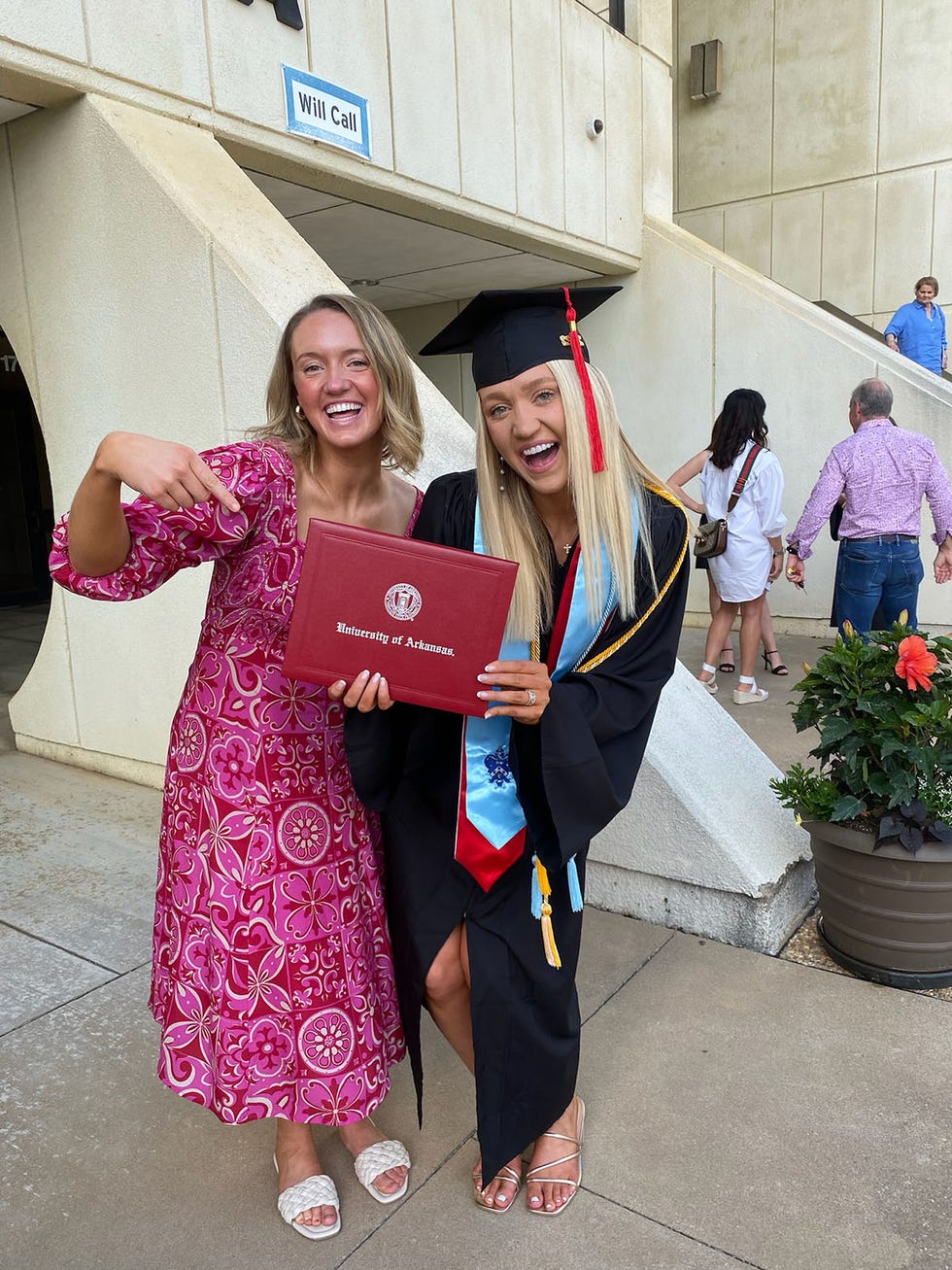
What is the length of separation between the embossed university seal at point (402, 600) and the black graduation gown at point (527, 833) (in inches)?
11.8

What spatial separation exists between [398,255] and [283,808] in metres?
6.31

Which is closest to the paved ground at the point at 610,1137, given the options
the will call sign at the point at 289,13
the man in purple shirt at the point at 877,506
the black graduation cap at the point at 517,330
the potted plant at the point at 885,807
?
the potted plant at the point at 885,807

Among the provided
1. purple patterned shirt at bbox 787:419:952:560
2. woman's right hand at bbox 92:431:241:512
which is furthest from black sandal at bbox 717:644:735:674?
woman's right hand at bbox 92:431:241:512

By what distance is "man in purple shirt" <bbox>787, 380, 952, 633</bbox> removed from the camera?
17.1 ft

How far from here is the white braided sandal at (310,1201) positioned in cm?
194

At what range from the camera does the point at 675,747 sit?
3197 mm

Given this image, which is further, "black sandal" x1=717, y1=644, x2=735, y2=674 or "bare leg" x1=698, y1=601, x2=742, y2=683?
"black sandal" x1=717, y1=644, x2=735, y2=674

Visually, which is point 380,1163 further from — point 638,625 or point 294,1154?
point 638,625

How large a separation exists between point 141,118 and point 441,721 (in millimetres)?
3398

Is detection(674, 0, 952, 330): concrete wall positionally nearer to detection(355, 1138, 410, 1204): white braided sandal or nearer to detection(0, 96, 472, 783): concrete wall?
detection(0, 96, 472, 783): concrete wall

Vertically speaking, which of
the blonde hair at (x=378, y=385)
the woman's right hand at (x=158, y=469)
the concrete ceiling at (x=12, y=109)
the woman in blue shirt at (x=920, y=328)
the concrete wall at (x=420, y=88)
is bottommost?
the woman's right hand at (x=158, y=469)

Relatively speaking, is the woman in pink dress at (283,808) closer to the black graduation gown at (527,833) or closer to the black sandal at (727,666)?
the black graduation gown at (527,833)

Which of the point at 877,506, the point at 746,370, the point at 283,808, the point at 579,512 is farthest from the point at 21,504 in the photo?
Result: the point at 579,512

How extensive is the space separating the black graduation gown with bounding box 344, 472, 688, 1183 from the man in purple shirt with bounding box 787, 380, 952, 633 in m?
3.58
